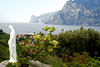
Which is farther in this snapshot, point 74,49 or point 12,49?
point 74,49

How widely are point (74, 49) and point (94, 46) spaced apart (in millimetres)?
1889

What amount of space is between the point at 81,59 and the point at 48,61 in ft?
6.75

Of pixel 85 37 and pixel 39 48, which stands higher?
pixel 85 37

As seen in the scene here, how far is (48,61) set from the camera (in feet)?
21.9

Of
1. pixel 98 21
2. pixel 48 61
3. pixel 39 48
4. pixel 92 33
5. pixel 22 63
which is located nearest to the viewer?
pixel 22 63

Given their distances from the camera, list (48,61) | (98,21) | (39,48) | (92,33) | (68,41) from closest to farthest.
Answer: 1. (48,61)
2. (39,48)
3. (68,41)
4. (92,33)
5. (98,21)

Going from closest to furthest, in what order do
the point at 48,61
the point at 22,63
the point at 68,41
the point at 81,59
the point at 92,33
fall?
the point at 22,63 < the point at 48,61 < the point at 81,59 < the point at 68,41 < the point at 92,33

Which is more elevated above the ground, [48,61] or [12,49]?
[12,49]

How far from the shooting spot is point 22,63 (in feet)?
17.9

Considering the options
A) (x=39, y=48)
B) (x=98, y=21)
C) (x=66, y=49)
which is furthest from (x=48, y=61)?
(x=98, y=21)

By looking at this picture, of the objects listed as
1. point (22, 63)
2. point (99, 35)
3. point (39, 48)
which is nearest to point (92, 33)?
point (99, 35)

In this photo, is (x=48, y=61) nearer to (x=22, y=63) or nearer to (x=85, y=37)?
(x=22, y=63)

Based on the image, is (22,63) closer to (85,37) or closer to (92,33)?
(85,37)

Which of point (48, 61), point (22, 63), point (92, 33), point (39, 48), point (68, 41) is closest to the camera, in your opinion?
point (22, 63)
